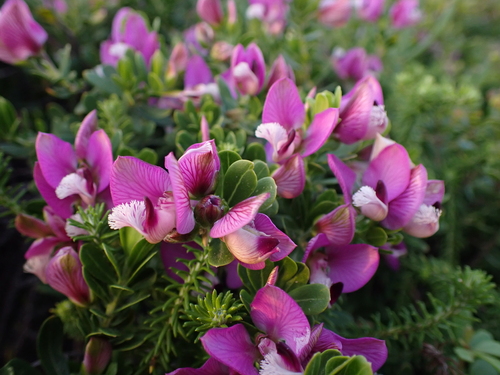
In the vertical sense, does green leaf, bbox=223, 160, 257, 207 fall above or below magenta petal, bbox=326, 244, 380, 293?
above

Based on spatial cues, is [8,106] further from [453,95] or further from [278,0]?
[453,95]

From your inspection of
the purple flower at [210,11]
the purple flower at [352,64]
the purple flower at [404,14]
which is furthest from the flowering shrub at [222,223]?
the purple flower at [404,14]

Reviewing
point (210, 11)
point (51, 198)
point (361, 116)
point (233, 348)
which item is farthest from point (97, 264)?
point (210, 11)

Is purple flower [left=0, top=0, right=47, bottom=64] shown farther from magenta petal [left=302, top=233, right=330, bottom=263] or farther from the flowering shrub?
magenta petal [left=302, top=233, right=330, bottom=263]

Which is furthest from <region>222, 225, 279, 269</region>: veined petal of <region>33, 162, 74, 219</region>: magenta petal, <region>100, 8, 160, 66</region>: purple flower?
<region>100, 8, 160, 66</region>: purple flower

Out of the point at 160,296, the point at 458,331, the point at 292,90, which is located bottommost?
the point at 458,331

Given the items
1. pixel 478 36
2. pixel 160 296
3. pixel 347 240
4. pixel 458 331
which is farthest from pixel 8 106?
pixel 478 36
